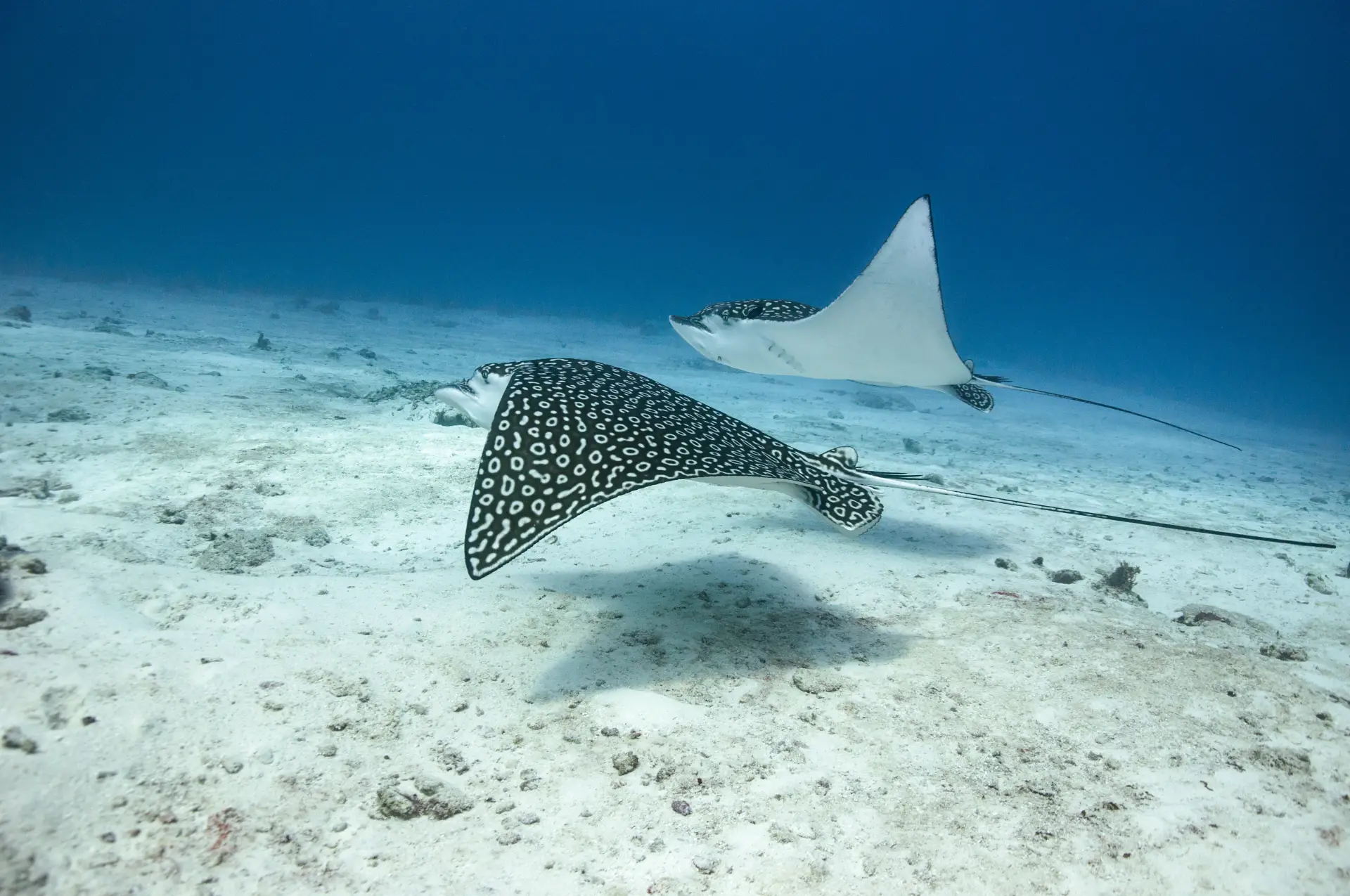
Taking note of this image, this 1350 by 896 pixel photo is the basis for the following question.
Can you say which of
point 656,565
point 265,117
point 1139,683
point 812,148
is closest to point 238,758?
point 656,565

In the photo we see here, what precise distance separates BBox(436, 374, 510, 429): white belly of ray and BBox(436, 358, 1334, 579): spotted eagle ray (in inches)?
1.3

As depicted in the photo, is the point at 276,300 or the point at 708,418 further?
the point at 276,300

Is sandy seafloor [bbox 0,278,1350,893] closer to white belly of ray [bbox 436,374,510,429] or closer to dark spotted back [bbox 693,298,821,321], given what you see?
white belly of ray [bbox 436,374,510,429]

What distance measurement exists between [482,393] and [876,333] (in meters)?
3.60

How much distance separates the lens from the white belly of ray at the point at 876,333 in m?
4.76

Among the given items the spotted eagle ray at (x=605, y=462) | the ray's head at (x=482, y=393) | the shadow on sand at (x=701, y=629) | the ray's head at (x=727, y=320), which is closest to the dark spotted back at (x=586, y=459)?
the spotted eagle ray at (x=605, y=462)

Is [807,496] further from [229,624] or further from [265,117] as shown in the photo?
[265,117]

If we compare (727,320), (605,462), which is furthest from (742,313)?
(605,462)

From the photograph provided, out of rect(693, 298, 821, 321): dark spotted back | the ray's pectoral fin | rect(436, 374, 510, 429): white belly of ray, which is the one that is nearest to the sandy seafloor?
rect(436, 374, 510, 429): white belly of ray

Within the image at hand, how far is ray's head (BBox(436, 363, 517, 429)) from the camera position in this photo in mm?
4465

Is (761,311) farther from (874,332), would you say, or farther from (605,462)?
(605,462)

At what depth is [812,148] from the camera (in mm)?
75688

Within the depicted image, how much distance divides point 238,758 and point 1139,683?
4299 millimetres

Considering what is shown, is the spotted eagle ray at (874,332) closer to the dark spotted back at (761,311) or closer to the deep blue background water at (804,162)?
the dark spotted back at (761,311)
